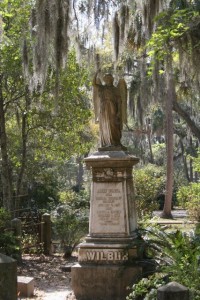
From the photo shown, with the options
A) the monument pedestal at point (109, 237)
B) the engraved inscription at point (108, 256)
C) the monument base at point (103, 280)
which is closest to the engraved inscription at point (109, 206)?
the monument pedestal at point (109, 237)

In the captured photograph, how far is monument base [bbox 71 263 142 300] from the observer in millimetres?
8062

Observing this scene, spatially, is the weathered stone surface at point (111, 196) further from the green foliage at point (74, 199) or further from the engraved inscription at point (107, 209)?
the green foliage at point (74, 199)

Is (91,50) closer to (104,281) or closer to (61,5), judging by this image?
(61,5)

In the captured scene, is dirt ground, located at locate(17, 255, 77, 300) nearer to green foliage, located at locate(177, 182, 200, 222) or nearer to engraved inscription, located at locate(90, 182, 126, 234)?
engraved inscription, located at locate(90, 182, 126, 234)

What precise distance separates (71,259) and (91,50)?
7.56 m

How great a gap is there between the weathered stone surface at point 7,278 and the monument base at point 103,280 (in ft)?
15.8

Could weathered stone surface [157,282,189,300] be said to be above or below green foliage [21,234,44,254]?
above

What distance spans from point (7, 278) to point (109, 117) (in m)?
5.84

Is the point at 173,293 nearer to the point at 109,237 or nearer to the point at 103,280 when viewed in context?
the point at 103,280

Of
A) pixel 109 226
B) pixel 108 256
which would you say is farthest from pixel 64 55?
pixel 108 256

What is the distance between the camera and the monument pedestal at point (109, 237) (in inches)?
320

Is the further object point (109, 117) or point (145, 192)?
→ point (145, 192)

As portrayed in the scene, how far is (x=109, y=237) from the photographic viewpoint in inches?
332

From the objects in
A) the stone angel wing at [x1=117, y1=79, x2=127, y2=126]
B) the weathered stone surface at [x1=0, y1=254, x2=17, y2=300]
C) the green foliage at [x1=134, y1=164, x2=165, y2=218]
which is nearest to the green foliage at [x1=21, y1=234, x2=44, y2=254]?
the stone angel wing at [x1=117, y1=79, x2=127, y2=126]
